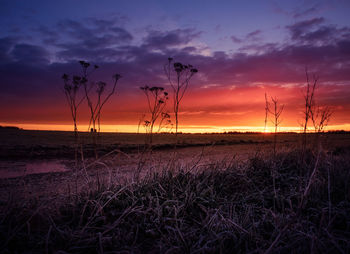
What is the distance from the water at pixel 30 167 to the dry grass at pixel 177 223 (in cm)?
666

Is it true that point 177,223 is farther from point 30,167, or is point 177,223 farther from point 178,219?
point 30,167

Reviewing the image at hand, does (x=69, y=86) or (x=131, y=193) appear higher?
(x=69, y=86)

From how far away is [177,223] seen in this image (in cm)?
273

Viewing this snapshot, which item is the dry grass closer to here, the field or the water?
the field

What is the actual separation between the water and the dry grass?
262 inches

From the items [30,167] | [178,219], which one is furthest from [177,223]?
[30,167]

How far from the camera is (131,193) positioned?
3531mm

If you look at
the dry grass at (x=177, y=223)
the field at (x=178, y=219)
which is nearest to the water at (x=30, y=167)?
the field at (x=178, y=219)

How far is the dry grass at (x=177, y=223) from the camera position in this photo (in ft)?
7.33

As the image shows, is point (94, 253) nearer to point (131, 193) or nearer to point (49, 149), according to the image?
point (131, 193)

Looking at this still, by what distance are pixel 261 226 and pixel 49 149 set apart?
15.3 meters

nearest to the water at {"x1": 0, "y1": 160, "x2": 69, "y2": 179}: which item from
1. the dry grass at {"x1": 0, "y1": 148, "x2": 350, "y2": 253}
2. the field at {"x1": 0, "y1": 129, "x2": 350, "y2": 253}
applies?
the field at {"x1": 0, "y1": 129, "x2": 350, "y2": 253}

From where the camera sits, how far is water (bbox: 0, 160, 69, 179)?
28.2 ft

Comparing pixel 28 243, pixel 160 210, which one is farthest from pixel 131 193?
pixel 28 243
